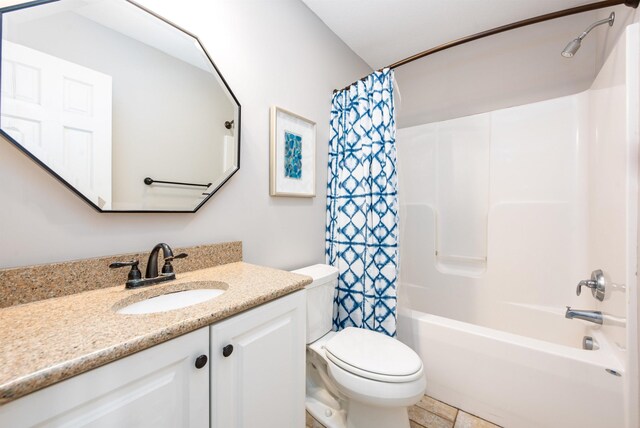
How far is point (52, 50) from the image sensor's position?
31.0 inches

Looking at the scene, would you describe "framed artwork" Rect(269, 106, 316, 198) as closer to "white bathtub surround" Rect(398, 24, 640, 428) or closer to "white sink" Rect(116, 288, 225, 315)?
"white sink" Rect(116, 288, 225, 315)

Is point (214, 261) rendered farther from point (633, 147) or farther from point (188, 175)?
point (633, 147)

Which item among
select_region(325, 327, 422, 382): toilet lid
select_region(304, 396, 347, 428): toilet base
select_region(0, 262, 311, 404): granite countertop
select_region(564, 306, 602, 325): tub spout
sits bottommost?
select_region(304, 396, 347, 428): toilet base

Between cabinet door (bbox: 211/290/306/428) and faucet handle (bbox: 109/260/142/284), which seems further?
faucet handle (bbox: 109/260/142/284)

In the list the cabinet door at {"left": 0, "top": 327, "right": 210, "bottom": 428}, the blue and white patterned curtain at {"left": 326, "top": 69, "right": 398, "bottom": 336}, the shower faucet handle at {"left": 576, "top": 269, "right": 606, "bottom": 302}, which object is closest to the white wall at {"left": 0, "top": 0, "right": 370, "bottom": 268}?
the blue and white patterned curtain at {"left": 326, "top": 69, "right": 398, "bottom": 336}

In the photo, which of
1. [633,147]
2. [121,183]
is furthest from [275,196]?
[633,147]

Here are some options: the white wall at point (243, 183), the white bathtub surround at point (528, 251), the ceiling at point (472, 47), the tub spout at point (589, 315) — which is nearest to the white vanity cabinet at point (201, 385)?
the white wall at point (243, 183)

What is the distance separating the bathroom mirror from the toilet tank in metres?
0.72

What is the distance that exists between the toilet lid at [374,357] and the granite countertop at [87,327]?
0.51 m

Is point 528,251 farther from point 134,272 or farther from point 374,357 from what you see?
point 134,272

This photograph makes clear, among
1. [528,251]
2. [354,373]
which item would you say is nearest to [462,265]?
[528,251]

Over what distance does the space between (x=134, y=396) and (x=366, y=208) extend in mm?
1341

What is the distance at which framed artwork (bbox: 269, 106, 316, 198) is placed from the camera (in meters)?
1.48

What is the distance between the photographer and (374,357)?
1182 mm
